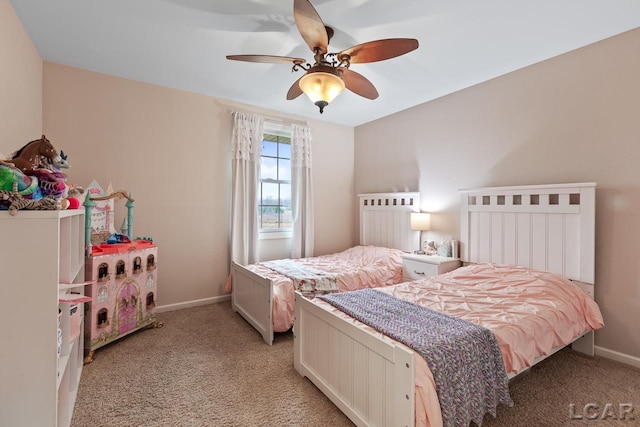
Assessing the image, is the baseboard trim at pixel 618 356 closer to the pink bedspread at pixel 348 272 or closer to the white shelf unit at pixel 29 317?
the pink bedspread at pixel 348 272

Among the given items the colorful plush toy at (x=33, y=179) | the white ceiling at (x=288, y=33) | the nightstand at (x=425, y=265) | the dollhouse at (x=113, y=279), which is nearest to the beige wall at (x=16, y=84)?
the white ceiling at (x=288, y=33)

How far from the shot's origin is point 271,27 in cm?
222

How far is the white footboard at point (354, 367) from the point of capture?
4.29 ft

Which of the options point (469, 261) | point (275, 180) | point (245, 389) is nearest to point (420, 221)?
point (469, 261)

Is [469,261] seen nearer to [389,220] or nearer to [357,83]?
[389,220]

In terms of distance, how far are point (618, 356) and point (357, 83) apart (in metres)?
3.11

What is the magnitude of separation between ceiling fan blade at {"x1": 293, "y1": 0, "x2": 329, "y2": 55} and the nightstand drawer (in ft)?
7.78

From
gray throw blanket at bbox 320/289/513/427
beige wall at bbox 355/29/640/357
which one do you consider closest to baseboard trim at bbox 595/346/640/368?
beige wall at bbox 355/29/640/357

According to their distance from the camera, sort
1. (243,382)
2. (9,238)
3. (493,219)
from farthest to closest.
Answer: (493,219) → (243,382) → (9,238)

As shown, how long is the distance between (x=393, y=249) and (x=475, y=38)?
99.2 inches

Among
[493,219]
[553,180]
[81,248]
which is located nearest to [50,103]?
[81,248]

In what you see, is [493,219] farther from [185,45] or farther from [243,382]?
[185,45]

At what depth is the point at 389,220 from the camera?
412 cm

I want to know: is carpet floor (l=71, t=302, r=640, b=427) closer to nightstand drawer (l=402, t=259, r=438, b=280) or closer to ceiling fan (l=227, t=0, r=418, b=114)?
nightstand drawer (l=402, t=259, r=438, b=280)
